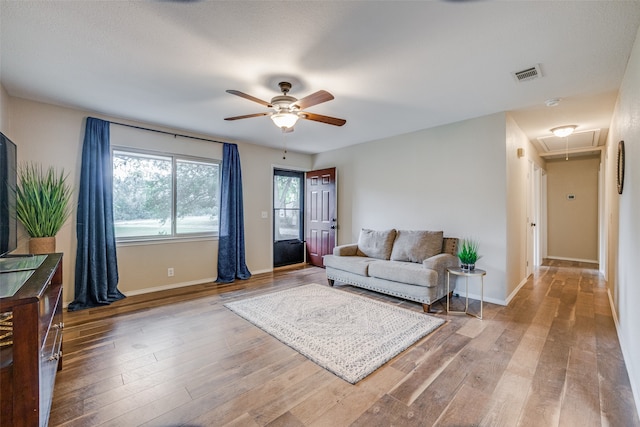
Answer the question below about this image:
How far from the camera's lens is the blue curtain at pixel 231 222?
4.70m

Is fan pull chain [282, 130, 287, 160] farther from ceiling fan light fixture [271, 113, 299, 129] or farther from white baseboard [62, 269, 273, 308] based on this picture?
white baseboard [62, 269, 273, 308]

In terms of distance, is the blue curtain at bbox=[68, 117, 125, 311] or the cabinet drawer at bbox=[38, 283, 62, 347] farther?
the blue curtain at bbox=[68, 117, 125, 311]

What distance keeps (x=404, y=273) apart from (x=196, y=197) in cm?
344

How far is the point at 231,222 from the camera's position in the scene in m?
4.79

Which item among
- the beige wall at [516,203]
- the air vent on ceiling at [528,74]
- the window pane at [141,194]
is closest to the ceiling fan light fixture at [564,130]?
the beige wall at [516,203]

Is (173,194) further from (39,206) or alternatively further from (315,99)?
(315,99)

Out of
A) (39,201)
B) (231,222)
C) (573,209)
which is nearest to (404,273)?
(231,222)

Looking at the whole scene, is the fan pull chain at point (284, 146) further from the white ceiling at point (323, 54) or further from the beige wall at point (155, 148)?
the white ceiling at point (323, 54)

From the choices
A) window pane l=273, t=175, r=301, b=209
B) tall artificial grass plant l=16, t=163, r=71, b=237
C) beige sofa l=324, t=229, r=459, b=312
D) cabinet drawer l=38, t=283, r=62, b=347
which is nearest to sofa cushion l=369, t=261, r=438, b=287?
beige sofa l=324, t=229, r=459, b=312

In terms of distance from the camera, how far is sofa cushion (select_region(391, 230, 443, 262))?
388cm

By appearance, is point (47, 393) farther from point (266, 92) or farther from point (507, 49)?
point (507, 49)

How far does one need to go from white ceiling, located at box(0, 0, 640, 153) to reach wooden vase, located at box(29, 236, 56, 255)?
1555mm

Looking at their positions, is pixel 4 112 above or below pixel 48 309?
above

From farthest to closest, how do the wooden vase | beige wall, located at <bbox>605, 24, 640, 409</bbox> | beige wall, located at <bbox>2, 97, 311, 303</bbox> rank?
beige wall, located at <bbox>2, 97, 311, 303</bbox>
the wooden vase
beige wall, located at <bbox>605, 24, 640, 409</bbox>
